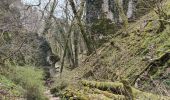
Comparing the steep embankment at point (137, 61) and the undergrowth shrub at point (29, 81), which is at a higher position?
the steep embankment at point (137, 61)

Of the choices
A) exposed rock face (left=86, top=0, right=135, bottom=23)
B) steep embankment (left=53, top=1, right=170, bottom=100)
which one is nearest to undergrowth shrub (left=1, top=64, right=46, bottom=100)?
steep embankment (left=53, top=1, right=170, bottom=100)

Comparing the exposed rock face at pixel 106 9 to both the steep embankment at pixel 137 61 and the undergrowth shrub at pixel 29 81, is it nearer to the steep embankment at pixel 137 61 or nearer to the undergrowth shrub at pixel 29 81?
the steep embankment at pixel 137 61

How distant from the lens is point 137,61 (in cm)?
1281

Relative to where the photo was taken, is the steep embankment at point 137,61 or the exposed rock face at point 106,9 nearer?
the steep embankment at point 137,61

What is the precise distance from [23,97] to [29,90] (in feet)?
1.26

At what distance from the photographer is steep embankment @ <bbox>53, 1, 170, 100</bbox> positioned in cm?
1085

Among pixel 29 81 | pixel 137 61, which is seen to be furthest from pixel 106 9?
pixel 137 61

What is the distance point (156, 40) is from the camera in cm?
1304

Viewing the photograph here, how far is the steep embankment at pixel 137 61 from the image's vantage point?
10.9 metres

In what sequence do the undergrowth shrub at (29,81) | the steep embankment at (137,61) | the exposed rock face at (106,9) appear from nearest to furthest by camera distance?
the steep embankment at (137,61), the undergrowth shrub at (29,81), the exposed rock face at (106,9)

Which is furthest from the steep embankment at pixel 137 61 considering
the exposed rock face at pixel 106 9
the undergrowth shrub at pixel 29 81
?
the exposed rock face at pixel 106 9

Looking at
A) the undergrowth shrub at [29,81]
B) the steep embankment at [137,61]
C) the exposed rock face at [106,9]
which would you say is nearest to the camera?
the steep embankment at [137,61]

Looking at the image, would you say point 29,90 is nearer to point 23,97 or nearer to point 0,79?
point 23,97

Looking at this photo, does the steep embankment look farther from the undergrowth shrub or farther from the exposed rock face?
the exposed rock face
